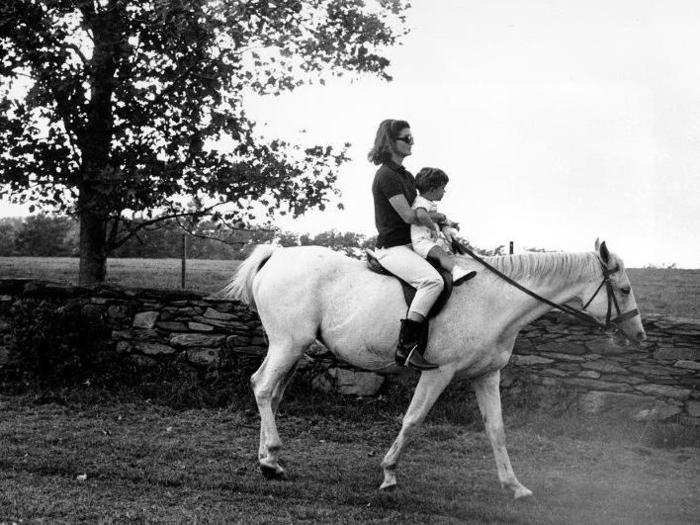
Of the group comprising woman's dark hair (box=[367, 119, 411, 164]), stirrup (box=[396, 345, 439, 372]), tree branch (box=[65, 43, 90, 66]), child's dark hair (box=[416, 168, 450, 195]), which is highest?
tree branch (box=[65, 43, 90, 66])

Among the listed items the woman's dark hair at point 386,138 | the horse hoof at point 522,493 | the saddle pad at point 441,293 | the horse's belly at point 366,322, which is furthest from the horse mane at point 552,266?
the horse hoof at point 522,493

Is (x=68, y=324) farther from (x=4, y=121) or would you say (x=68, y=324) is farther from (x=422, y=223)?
(x=422, y=223)

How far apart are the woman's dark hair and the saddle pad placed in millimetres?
918

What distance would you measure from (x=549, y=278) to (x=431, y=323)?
114 cm

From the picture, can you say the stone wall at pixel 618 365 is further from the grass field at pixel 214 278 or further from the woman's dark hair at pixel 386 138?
the woman's dark hair at pixel 386 138

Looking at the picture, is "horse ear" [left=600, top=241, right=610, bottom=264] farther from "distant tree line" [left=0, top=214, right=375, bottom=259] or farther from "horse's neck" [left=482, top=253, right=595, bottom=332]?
"distant tree line" [left=0, top=214, right=375, bottom=259]

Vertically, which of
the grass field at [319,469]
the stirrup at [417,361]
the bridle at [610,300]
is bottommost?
the grass field at [319,469]

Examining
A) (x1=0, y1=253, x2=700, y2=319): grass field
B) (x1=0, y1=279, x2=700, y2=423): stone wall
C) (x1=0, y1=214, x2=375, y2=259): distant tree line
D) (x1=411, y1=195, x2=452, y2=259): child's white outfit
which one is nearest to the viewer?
(x1=411, y1=195, x2=452, y2=259): child's white outfit

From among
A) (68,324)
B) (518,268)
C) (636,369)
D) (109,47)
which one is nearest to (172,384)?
(68,324)

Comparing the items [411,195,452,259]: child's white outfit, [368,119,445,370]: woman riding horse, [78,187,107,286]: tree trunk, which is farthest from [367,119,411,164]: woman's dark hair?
[78,187,107,286]: tree trunk

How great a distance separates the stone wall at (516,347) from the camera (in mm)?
9312

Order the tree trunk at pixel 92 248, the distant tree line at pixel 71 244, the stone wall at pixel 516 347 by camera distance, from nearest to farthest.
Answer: the stone wall at pixel 516 347 → the tree trunk at pixel 92 248 → the distant tree line at pixel 71 244

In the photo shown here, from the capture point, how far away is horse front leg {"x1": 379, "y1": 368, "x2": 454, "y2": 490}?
6.24m

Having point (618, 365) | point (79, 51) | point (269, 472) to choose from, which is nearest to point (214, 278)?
point (79, 51)
